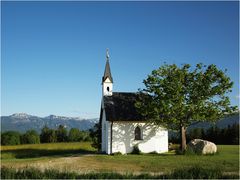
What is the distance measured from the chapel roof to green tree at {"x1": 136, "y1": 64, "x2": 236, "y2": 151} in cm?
298

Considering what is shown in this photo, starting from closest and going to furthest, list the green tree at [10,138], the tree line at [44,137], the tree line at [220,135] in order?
the tree line at [220,135]
the green tree at [10,138]
the tree line at [44,137]

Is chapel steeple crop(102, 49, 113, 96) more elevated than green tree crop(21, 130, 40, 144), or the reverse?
chapel steeple crop(102, 49, 113, 96)

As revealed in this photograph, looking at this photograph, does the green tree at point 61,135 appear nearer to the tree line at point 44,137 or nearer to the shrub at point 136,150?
the tree line at point 44,137

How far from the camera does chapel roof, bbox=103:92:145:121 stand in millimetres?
37531

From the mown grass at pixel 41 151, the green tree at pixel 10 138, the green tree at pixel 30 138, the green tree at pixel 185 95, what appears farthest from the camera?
the green tree at pixel 30 138

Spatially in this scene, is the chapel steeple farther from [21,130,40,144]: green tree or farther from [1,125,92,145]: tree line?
[21,130,40,144]: green tree

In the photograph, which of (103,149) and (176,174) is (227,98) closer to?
(103,149)

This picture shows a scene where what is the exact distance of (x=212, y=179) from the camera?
1473 centimetres

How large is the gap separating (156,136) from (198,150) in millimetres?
6629

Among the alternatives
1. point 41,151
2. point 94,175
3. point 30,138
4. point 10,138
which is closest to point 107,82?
point 41,151

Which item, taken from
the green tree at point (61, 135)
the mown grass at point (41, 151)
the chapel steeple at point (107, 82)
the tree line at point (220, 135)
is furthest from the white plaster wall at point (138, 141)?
the green tree at point (61, 135)

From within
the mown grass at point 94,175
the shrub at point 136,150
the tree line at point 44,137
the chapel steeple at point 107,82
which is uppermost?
the chapel steeple at point 107,82

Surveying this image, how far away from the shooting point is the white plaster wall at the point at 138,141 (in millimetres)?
37469

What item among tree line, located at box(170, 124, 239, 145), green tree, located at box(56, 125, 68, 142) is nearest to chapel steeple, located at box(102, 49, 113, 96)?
tree line, located at box(170, 124, 239, 145)
